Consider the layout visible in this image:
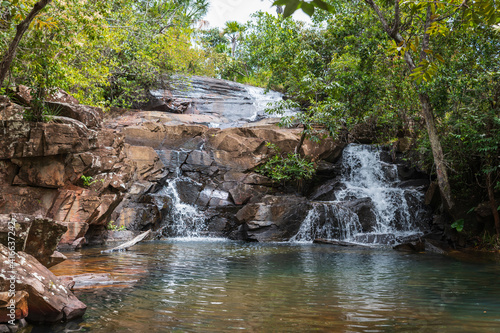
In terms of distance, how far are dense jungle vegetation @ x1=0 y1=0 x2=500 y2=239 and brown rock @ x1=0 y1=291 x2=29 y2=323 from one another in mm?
4122

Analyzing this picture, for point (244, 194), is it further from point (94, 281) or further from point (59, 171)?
point (94, 281)

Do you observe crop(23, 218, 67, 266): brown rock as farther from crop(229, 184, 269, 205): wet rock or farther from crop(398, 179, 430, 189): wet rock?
crop(398, 179, 430, 189): wet rock

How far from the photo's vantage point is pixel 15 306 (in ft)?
12.9

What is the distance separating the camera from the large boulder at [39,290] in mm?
4109

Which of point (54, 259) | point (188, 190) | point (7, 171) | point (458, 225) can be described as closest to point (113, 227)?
point (188, 190)

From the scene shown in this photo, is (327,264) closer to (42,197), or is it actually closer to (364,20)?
(42,197)

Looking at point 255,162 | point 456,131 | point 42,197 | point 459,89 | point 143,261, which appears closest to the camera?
point 143,261

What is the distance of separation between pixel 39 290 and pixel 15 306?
1.01 feet

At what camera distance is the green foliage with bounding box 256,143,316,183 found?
17.4 m

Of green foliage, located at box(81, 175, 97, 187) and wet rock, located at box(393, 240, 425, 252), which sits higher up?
green foliage, located at box(81, 175, 97, 187)

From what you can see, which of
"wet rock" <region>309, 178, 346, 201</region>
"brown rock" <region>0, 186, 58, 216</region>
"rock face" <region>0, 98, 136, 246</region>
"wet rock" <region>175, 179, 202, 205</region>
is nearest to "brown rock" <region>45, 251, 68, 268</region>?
"rock face" <region>0, 98, 136, 246</region>

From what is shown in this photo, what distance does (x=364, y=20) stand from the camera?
1664cm

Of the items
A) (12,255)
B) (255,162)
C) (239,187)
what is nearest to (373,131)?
(255,162)

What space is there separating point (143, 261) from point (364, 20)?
13806 millimetres
